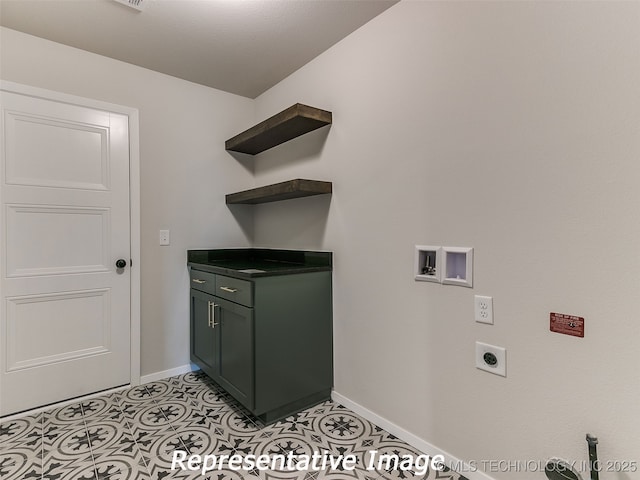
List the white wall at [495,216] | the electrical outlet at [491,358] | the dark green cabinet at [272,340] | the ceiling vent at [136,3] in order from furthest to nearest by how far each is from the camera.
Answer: the dark green cabinet at [272,340] → the ceiling vent at [136,3] → the electrical outlet at [491,358] → the white wall at [495,216]

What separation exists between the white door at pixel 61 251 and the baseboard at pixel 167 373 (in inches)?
5.7

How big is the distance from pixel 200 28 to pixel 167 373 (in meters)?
2.45

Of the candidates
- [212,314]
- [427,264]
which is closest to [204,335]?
[212,314]

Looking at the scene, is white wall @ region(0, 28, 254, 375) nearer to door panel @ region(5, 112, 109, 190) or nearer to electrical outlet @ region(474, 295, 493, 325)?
door panel @ region(5, 112, 109, 190)

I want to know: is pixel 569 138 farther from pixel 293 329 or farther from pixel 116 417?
pixel 116 417

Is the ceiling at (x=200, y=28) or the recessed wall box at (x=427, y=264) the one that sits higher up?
the ceiling at (x=200, y=28)

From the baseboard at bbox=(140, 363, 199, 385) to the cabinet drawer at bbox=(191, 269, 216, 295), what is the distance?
0.66m

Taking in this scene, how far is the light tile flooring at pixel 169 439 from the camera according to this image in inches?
59.4

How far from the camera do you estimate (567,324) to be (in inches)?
45.7

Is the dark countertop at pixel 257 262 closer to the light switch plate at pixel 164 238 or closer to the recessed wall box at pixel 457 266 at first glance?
the light switch plate at pixel 164 238

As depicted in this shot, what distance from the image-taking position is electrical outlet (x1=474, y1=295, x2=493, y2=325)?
137 centimetres

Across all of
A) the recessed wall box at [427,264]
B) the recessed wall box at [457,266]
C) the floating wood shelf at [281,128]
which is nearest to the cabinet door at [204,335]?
the floating wood shelf at [281,128]

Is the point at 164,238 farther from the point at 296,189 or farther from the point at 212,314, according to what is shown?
the point at 296,189

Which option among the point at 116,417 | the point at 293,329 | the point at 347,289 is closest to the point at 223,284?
the point at 293,329
